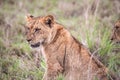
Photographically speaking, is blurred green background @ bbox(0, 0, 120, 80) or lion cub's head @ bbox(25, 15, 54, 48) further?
blurred green background @ bbox(0, 0, 120, 80)

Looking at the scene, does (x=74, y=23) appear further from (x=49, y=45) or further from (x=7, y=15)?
(x=49, y=45)

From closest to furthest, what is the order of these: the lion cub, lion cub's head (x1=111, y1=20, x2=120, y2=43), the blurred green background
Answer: the lion cub < the blurred green background < lion cub's head (x1=111, y1=20, x2=120, y2=43)

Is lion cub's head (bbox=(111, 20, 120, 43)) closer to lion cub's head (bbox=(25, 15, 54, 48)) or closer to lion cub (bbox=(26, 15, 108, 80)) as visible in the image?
lion cub (bbox=(26, 15, 108, 80))

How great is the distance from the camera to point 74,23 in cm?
1091

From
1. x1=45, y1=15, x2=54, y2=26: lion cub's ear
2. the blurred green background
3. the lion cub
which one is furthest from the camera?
the blurred green background

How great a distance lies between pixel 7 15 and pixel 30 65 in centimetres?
398

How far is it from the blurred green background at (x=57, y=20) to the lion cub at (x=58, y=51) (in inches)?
10.7

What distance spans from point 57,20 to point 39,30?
12.0 feet

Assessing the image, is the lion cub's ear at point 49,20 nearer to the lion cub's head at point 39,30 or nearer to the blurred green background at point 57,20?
the lion cub's head at point 39,30

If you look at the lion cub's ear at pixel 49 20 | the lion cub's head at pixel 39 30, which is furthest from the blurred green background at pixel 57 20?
the lion cub's ear at pixel 49 20

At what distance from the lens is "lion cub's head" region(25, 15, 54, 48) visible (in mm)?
7262

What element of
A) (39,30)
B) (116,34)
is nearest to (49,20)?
(39,30)

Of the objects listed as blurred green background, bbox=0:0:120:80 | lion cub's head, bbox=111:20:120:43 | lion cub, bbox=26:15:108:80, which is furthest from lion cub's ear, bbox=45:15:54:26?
lion cub's head, bbox=111:20:120:43

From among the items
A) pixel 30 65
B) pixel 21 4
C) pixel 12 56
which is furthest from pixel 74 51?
pixel 21 4
